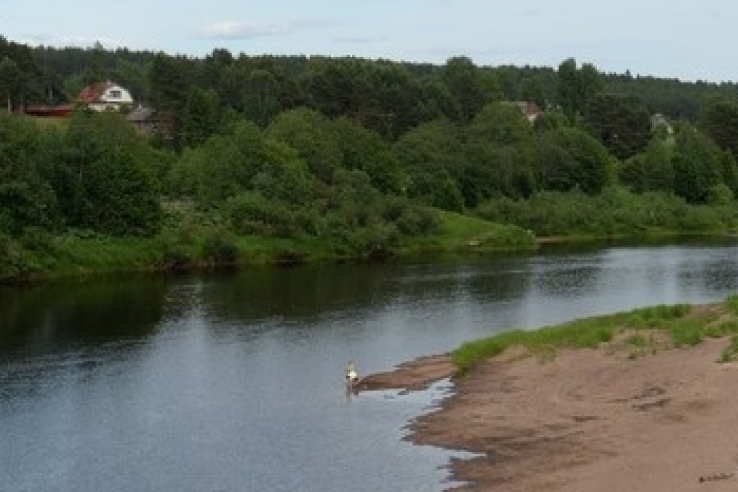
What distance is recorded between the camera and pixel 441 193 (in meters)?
136

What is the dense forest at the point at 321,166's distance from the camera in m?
103

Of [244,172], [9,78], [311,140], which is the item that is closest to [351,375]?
[244,172]

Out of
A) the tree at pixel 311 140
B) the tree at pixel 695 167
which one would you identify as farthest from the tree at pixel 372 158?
the tree at pixel 695 167

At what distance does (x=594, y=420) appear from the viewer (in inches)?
1715

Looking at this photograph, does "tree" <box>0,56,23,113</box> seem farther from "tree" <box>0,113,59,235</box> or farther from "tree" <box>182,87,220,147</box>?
"tree" <box>0,113,59,235</box>

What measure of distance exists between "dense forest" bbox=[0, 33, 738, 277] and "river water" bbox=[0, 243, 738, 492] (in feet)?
29.7

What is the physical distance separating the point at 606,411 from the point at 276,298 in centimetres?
4219

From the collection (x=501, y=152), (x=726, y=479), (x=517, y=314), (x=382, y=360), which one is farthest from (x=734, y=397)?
(x=501, y=152)

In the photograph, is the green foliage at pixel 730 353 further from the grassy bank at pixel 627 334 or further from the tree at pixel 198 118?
the tree at pixel 198 118

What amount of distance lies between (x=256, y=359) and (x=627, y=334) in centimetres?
1899

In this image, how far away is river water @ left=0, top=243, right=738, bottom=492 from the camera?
40.8 m

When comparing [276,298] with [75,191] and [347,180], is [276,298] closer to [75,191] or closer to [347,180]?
[75,191]

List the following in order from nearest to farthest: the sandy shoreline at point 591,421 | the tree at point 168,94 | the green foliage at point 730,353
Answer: the sandy shoreline at point 591,421 → the green foliage at point 730,353 → the tree at point 168,94

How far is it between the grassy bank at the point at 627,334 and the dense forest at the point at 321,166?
48.8m
